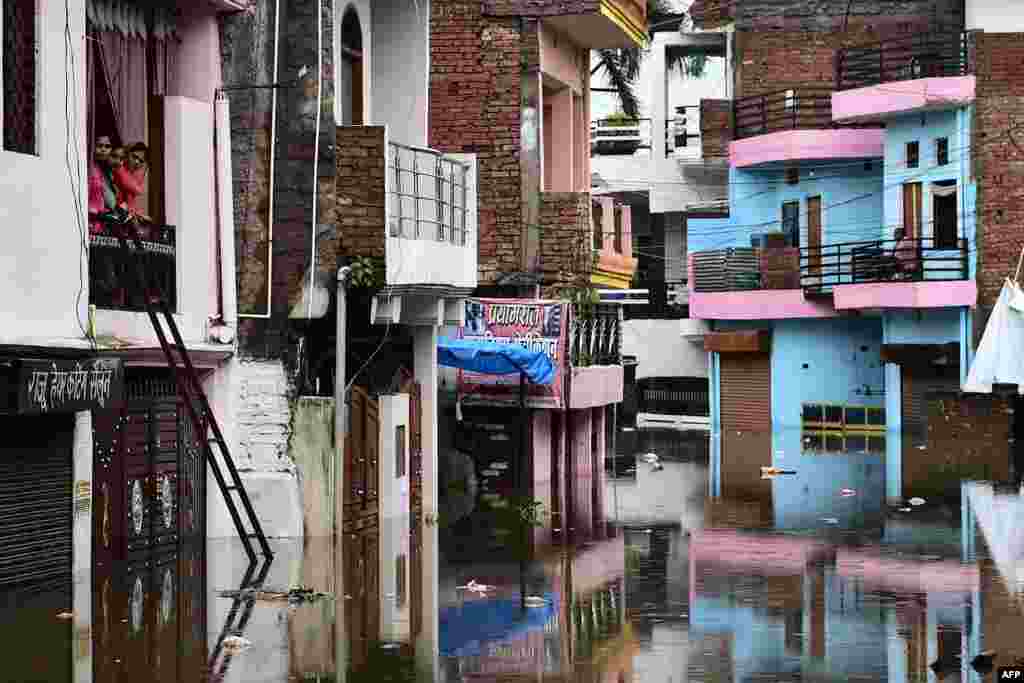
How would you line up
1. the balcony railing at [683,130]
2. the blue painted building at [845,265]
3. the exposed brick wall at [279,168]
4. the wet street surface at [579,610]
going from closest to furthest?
the wet street surface at [579,610], the exposed brick wall at [279,168], the blue painted building at [845,265], the balcony railing at [683,130]

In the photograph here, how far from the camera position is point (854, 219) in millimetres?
50969

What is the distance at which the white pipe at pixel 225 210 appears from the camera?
20656mm

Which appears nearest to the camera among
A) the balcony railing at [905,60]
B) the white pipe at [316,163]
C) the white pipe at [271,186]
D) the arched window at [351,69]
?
the white pipe at [271,186]

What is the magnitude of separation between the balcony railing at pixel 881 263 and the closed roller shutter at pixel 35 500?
30922 millimetres

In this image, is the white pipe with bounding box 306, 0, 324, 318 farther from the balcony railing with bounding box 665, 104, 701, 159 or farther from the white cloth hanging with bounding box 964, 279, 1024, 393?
the balcony railing with bounding box 665, 104, 701, 159

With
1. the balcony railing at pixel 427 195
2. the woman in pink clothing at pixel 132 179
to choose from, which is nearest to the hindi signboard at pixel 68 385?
the woman in pink clothing at pixel 132 179

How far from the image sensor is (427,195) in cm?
2334

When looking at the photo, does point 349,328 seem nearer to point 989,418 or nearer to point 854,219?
point 989,418

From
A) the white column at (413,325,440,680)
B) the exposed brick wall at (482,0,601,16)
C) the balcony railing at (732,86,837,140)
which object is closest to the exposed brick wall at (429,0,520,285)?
the exposed brick wall at (482,0,601,16)

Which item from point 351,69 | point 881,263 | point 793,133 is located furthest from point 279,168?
point 793,133

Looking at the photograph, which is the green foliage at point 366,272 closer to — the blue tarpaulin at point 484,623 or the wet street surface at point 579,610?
the wet street surface at point 579,610

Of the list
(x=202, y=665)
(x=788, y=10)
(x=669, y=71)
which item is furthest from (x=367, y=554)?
(x=669, y=71)

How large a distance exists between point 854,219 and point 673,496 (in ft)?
70.4

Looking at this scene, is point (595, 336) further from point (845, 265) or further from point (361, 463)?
point (845, 265)
